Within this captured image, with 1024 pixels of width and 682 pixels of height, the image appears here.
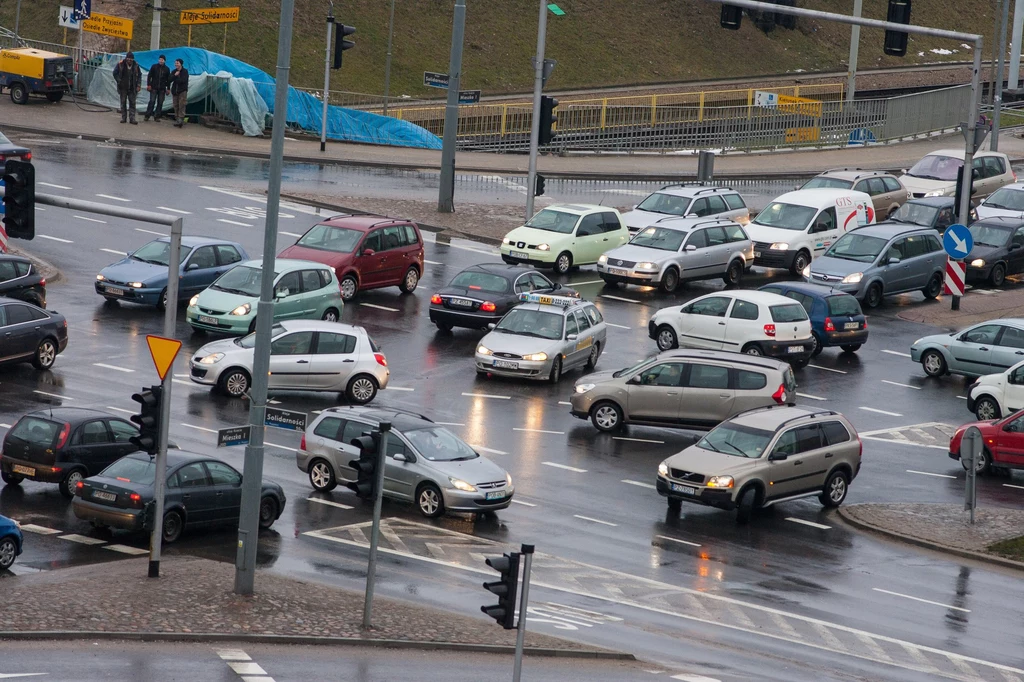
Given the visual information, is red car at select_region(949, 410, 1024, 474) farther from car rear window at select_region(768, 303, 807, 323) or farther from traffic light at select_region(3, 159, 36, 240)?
traffic light at select_region(3, 159, 36, 240)

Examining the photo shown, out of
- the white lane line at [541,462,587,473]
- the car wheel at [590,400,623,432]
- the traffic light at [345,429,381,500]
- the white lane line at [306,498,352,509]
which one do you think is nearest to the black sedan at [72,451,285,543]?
the white lane line at [306,498,352,509]

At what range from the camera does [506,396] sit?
30.1 meters

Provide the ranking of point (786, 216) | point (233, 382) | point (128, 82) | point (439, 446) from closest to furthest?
point (439, 446), point (233, 382), point (786, 216), point (128, 82)

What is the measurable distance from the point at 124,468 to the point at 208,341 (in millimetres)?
9836

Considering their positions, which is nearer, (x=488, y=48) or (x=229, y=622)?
(x=229, y=622)

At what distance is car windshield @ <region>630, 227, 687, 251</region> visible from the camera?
39219mm

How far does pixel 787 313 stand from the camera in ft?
109

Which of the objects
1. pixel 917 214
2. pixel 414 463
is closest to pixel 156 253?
pixel 414 463

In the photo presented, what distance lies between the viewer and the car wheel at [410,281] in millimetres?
37000

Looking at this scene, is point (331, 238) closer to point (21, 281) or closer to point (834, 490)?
point (21, 281)

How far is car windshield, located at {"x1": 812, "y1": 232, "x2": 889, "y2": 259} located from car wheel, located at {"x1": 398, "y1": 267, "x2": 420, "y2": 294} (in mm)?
10490

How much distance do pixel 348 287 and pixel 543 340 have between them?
654 cm

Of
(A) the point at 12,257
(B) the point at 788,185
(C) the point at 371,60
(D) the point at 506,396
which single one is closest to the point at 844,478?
(D) the point at 506,396

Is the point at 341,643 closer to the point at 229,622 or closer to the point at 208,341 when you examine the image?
the point at 229,622
